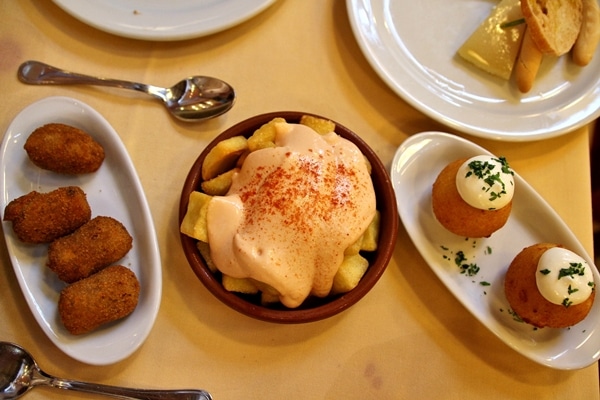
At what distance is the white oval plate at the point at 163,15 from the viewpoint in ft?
4.41

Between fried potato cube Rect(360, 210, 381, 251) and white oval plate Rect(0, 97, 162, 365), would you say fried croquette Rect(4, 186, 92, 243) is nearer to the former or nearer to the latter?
white oval plate Rect(0, 97, 162, 365)

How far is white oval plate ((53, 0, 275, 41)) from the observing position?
1345 mm

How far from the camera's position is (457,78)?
1431 millimetres

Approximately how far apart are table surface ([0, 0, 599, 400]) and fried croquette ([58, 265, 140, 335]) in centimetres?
11

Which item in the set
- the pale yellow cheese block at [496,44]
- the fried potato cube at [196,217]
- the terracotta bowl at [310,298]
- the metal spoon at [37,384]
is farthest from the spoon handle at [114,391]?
the pale yellow cheese block at [496,44]

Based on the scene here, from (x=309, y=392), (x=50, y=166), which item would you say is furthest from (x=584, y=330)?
(x=50, y=166)

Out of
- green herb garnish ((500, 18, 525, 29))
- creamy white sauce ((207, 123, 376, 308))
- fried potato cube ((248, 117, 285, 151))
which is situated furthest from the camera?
green herb garnish ((500, 18, 525, 29))

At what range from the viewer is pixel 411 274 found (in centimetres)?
127

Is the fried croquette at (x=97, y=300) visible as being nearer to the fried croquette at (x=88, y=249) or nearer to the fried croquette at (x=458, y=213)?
the fried croquette at (x=88, y=249)

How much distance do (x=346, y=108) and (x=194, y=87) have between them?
41 cm

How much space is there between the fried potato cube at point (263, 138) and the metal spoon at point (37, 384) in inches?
21.3

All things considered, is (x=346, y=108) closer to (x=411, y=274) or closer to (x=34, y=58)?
(x=411, y=274)

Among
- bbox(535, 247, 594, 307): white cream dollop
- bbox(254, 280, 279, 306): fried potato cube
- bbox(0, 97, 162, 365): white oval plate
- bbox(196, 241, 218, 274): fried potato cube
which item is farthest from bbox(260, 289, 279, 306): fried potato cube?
bbox(535, 247, 594, 307): white cream dollop

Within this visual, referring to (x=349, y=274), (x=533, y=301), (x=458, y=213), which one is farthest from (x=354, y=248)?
(x=533, y=301)
